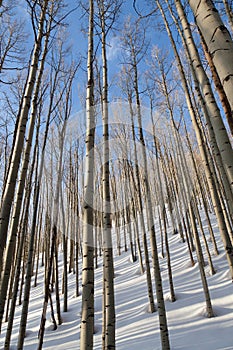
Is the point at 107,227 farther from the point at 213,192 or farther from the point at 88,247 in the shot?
the point at 213,192

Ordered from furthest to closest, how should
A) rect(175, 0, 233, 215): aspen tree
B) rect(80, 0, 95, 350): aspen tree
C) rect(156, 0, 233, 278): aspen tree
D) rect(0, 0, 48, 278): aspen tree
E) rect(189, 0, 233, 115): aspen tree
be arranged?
rect(156, 0, 233, 278): aspen tree < rect(0, 0, 48, 278): aspen tree < rect(80, 0, 95, 350): aspen tree < rect(175, 0, 233, 215): aspen tree < rect(189, 0, 233, 115): aspen tree

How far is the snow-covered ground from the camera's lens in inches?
143

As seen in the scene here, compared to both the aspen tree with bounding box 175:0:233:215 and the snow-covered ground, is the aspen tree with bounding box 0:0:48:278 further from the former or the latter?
the snow-covered ground

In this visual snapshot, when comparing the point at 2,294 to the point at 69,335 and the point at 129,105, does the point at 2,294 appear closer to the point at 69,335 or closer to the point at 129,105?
the point at 69,335

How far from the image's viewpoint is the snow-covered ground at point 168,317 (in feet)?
11.9

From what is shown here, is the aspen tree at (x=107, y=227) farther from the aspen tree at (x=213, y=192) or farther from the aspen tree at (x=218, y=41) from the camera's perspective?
the aspen tree at (x=218, y=41)

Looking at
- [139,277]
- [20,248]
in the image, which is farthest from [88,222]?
[139,277]

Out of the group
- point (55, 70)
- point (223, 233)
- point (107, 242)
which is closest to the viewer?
point (107, 242)

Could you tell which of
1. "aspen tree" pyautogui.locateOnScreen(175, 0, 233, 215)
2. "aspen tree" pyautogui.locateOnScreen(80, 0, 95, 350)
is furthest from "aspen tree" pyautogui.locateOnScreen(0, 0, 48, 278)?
"aspen tree" pyautogui.locateOnScreen(175, 0, 233, 215)

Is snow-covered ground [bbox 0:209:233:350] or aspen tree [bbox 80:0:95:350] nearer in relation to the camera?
aspen tree [bbox 80:0:95:350]

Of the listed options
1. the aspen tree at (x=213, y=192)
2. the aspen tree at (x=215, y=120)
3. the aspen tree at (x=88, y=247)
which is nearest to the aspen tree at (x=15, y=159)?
the aspen tree at (x=88, y=247)

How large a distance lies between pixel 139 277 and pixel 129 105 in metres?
5.20

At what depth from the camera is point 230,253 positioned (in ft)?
9.86

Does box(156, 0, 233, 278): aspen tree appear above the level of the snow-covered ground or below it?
above
